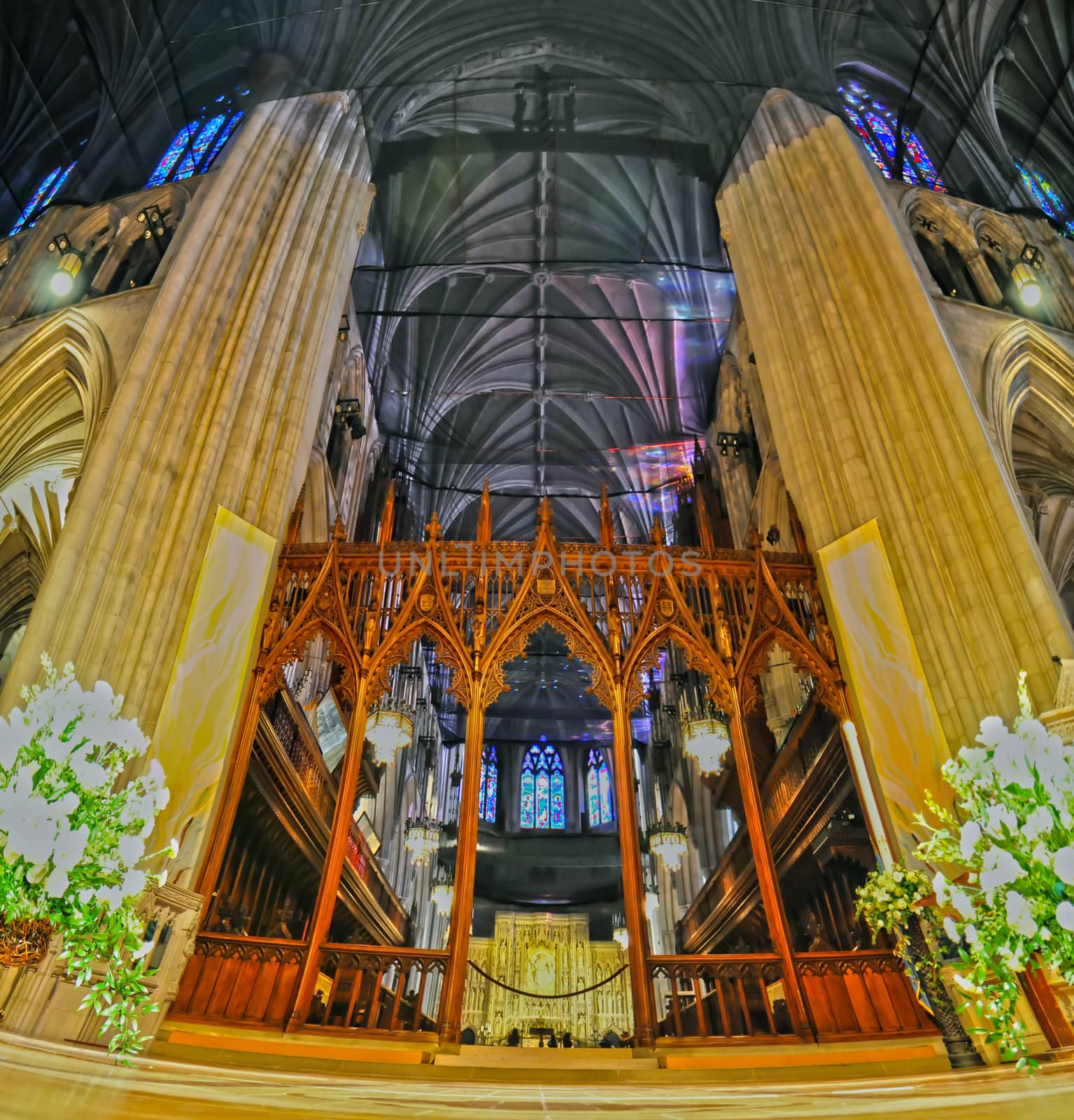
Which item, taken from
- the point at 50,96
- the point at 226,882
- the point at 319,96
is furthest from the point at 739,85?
the point at 226,882

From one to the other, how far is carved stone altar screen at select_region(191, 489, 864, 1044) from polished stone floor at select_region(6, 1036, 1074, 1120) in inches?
107

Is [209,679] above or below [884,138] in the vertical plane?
below

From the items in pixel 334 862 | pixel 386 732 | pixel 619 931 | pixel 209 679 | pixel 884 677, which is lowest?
pixel 334 862

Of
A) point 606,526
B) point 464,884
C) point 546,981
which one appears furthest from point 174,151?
point 546,981

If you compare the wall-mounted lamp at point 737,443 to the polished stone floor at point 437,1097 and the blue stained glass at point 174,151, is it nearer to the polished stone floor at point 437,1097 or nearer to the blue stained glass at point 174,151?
the blue stained glass at point 174,151

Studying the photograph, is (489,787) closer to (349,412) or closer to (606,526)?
(349,412)

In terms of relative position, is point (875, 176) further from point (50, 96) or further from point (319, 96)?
point (50, 96)

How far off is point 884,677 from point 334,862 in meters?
5.18

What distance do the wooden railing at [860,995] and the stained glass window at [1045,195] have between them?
38.3 feet

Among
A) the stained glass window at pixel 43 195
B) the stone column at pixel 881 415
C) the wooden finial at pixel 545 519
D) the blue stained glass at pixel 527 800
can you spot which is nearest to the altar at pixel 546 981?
the blue stained glass at pixel 527 800

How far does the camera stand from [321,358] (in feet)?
31.8

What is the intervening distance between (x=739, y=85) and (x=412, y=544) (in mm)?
9269

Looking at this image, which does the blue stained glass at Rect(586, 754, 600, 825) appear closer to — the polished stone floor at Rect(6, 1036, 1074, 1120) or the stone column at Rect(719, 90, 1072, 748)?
the stone column at Rect(719, 90, 1072, 748)

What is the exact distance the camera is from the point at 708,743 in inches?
458
